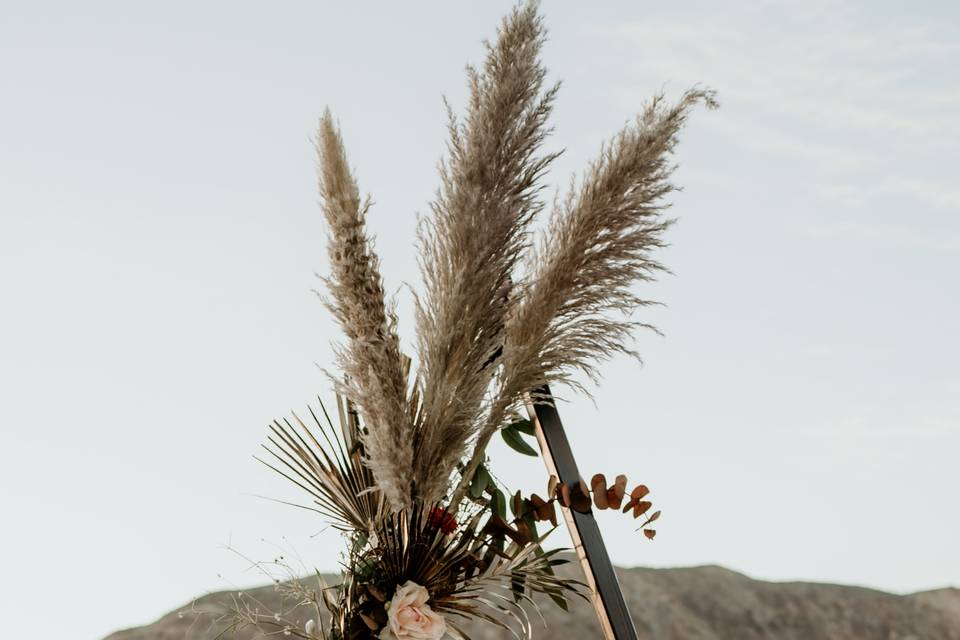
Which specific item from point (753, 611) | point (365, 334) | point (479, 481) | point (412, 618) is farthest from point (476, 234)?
point (753, 611)

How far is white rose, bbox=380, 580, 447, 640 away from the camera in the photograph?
101 cm

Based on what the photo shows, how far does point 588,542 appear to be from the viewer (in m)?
1.22

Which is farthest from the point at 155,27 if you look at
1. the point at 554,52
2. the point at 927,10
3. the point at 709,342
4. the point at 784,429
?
the point at 927,10

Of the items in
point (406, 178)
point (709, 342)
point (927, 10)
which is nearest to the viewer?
point (406, 178)

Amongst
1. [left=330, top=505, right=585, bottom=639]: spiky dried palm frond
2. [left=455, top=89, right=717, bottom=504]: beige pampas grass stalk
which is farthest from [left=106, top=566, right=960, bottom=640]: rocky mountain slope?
[left=455, top=89, right=717, bottom=504]: beige pampas grass stalk

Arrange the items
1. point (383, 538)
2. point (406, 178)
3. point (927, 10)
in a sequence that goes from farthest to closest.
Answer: point (927, 10)
point (406, 178)
point (383, 538)

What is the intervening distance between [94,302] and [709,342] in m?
2.46

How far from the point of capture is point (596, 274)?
1.13 meters

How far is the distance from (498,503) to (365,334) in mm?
374

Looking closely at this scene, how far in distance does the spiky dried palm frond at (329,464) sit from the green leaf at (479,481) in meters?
0.14

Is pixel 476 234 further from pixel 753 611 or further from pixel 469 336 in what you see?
pixel 753 611

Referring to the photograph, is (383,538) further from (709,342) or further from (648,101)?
(709,342)

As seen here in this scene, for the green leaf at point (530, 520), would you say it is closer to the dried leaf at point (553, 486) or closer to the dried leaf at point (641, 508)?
the dried leaf at point (553, 486)

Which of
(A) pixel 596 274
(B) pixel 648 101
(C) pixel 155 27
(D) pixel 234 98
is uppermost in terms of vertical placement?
(C) pixel 155 27
